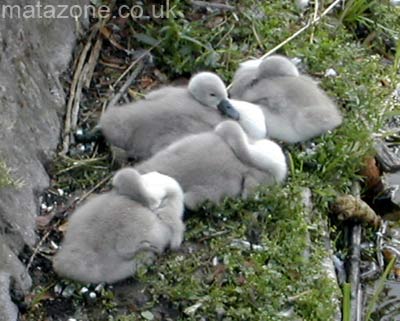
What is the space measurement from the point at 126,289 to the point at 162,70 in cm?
189

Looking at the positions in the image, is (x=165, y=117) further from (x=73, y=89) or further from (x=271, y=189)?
(x=73, y=89)

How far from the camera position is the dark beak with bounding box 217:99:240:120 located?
19.1ft

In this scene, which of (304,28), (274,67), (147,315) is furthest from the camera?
(304,28)

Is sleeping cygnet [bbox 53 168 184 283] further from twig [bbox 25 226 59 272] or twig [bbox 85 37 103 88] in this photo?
twig [bbox 85 37 103 88]

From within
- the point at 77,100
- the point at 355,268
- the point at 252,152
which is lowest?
the point at 355,268

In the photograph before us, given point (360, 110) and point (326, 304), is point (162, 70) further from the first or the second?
point (326, 304)

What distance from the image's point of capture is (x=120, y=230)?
4.98 metres

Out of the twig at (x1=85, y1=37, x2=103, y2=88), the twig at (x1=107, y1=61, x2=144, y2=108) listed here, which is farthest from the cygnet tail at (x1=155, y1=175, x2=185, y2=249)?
the twig at (x1=85, y1=37, x2=103, y2=88)

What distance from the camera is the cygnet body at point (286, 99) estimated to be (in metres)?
6.03

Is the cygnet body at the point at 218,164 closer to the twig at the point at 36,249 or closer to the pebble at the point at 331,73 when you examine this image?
the twig at the point at 36,249

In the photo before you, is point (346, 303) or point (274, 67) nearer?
point (346, 303)

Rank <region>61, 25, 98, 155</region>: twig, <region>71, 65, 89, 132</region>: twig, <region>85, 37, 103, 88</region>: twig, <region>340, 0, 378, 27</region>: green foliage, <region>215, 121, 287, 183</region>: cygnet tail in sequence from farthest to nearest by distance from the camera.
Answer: <region>340, 0, 378, 27</region>: green foliage, <region>85, 37, 103, 88</region>: twig, <region>71, 65, 89, 132</region>: twig, <region>61, 25, 98, 155</region>: twig, <region>215, 121, 287, 183</region>: cygnet tail

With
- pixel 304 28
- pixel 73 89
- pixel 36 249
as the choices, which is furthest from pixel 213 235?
pixel 304 28

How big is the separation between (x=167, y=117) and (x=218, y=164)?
18.2 inches
